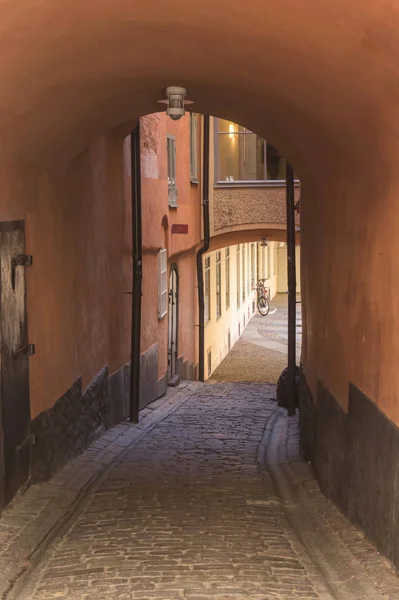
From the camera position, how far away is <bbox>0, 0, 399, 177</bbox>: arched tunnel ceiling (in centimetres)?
414

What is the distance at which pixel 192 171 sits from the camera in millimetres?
17438

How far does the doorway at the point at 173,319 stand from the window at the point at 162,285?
1.18m


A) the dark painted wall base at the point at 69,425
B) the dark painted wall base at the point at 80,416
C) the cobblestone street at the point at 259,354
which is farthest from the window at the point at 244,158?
the dark painted wall base at the point at 69,425

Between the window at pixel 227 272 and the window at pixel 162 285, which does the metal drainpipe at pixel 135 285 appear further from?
the window at pixel 227 272

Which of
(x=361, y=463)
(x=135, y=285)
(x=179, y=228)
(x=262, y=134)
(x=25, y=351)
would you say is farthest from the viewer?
(x=179, y=228)

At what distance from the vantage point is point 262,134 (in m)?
8.66

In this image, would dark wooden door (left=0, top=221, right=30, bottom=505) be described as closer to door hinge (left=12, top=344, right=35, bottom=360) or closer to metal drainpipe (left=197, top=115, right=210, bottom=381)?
door hinge (left=12, top=344, right=35, bottom=360)

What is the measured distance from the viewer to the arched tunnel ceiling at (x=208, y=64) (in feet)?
13.6

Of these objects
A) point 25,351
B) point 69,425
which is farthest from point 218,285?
point 25,351

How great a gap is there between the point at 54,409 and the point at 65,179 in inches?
88.5

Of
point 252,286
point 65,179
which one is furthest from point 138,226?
point 252,286

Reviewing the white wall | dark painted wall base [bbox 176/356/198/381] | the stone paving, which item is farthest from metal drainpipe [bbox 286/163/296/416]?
the white wall

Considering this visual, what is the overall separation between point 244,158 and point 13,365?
1273cm

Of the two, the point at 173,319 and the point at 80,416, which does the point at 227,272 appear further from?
the point at 80,416
